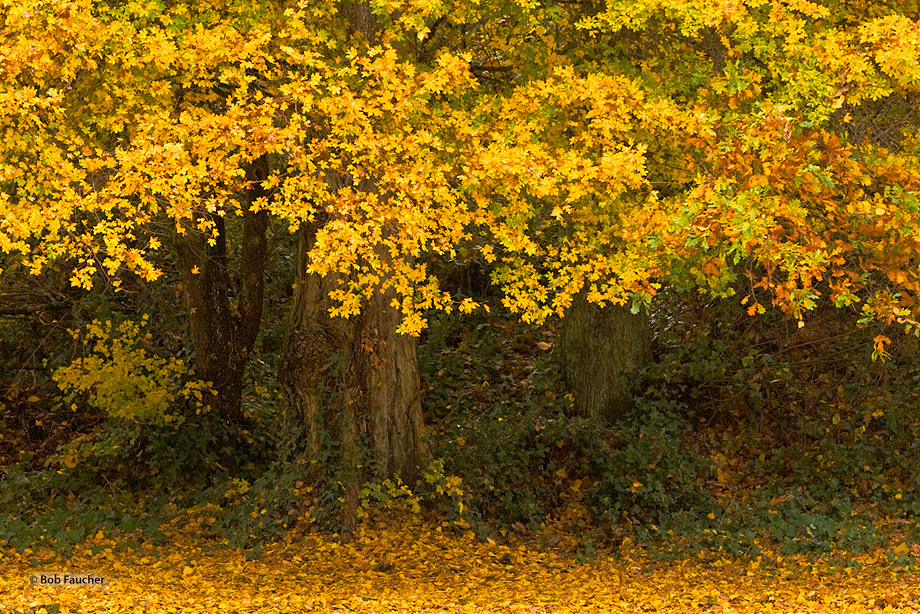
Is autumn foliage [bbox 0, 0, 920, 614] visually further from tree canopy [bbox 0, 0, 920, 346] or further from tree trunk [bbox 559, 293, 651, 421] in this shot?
tree trunk [bbox 559, 293, 651, 421]

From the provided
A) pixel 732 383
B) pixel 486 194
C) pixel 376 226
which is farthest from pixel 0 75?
pixel 732 383

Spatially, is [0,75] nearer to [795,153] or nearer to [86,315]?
[795,153]

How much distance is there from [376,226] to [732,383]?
8142mm

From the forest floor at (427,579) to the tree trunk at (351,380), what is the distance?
79 cm

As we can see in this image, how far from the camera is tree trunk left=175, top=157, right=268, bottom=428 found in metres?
12.9

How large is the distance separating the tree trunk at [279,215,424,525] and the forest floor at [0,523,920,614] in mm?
790

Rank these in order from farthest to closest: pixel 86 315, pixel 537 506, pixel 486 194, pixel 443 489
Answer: pixel 86 315
pixel 537 506
pixel 443 489
pixel 486 194

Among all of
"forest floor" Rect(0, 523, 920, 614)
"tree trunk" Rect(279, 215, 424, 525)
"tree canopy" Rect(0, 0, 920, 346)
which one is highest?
"tree canopy" Rect(0, 0, 920, 346)

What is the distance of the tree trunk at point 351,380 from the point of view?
9.86m

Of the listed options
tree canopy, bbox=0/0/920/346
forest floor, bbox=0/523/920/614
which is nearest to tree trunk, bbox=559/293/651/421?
forest floor, bbox=0/523/920/614

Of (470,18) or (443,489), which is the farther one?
(443,489)

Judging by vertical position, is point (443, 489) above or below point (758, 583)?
above

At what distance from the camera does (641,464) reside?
1181cm

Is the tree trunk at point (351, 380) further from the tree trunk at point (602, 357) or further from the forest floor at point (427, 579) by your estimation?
the tree trunk at point (602, 357)
